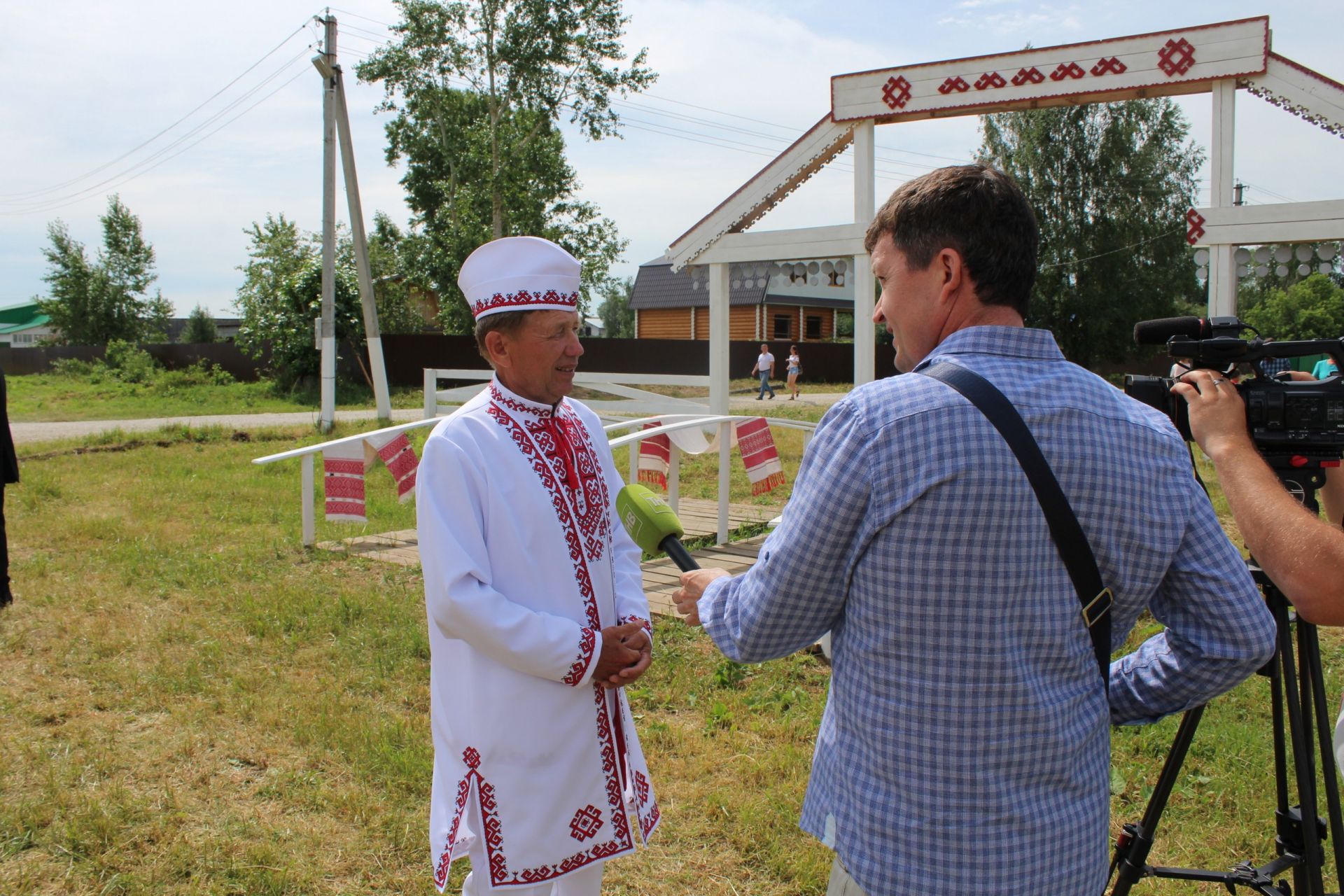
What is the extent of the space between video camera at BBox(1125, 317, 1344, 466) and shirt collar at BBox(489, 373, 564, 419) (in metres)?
1.41

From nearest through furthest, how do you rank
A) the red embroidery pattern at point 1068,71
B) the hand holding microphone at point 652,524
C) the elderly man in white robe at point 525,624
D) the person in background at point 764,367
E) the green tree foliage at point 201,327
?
the hand holding microphone at point 652,524
the elderly man in white robe at point 525,624
the red embroidery pattern at point 1068,71
the person in background at point 764,367
the green tree foliage at point 201,327

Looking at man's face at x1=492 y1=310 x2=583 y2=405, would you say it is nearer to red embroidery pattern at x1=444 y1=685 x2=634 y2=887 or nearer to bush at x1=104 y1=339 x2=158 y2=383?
red embroidery pattern at x1=444 y1=685 x2=634 y2=887

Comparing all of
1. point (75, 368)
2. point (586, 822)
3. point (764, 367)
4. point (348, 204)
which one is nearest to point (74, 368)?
point (75, 368)

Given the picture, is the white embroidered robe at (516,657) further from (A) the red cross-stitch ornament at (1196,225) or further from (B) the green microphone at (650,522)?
(A) the red cross-stitch ornament at (1196,225)

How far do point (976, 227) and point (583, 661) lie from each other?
1.26 m

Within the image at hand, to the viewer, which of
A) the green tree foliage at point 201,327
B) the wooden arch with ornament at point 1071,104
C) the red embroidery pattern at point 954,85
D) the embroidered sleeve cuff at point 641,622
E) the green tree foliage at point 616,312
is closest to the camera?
the embroidered sleeve cuff at point 641,622

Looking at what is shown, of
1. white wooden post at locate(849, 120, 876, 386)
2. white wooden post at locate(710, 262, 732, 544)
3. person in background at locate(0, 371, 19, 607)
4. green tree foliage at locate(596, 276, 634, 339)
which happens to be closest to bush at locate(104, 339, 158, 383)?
white wooden post at locate(710, 262, 732, 544)

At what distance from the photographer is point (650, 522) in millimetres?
2111

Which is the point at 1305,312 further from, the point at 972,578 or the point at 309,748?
the point at 972,578

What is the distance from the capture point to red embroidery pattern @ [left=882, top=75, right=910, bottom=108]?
8398mm

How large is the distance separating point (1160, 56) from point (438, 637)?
7671 mm

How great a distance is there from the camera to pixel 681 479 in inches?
454

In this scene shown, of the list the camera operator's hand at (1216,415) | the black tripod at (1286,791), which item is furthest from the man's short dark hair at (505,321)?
the black tripod at (1286,791)

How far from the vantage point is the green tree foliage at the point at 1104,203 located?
31.4m
